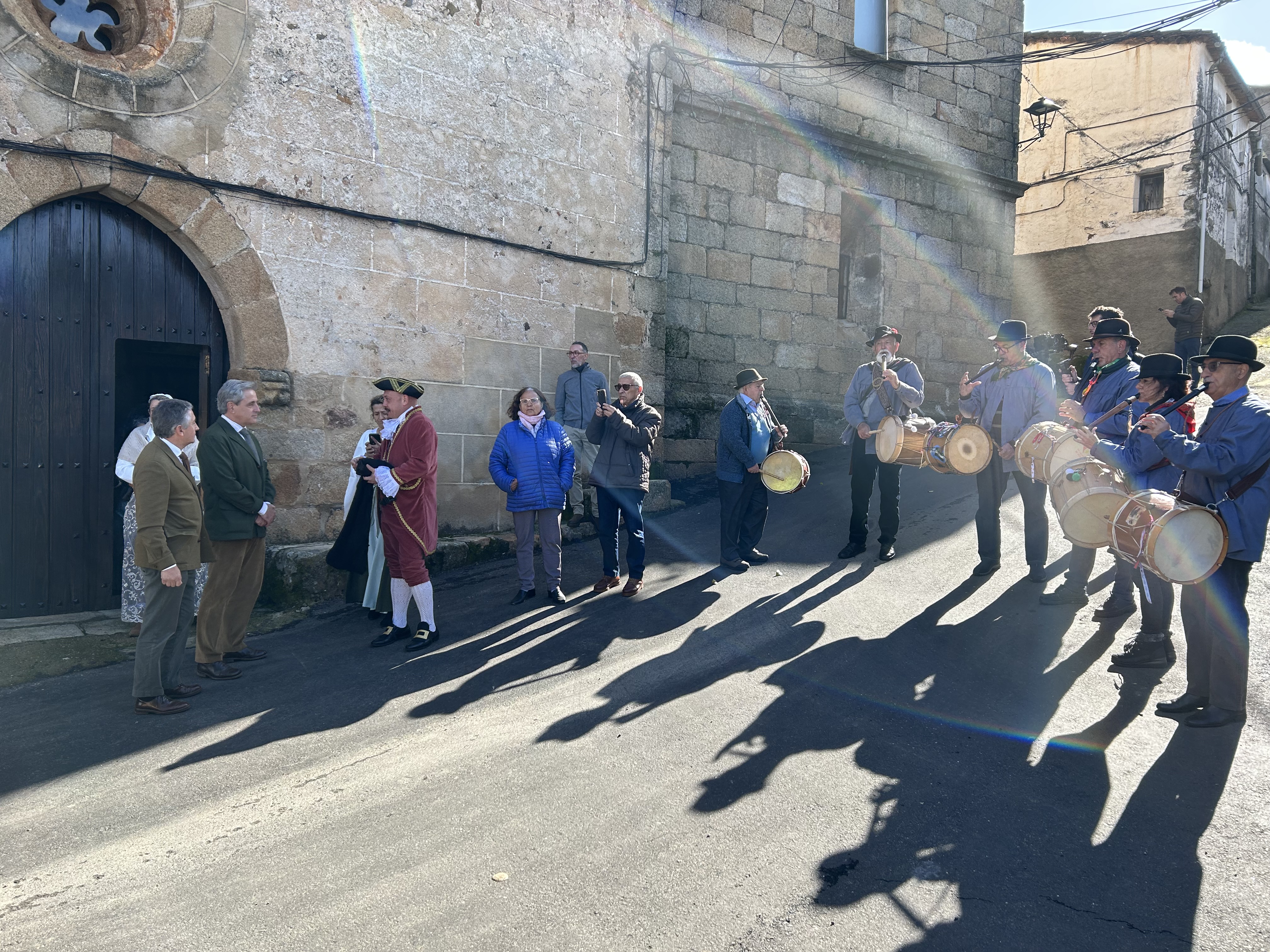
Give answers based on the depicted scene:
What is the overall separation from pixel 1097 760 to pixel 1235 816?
576mm

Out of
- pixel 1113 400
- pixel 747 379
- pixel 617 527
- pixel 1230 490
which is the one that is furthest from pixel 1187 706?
pixel 747 379

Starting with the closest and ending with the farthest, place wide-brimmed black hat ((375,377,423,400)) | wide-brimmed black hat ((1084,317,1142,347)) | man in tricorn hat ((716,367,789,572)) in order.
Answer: wide-brimmed black hat ((1084,317,1142,347))
wide-brimmed black hat ((375,377,423,400))
man in tricorn hat ((716,367,789,572))

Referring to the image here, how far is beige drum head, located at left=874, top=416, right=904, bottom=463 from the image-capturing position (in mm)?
6738

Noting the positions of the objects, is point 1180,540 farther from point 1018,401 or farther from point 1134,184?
point 1134,184

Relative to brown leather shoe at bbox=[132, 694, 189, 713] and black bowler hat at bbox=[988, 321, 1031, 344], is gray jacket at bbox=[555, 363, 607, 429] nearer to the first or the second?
black bowler hat at bbox=[988, 321, 1031, 344]

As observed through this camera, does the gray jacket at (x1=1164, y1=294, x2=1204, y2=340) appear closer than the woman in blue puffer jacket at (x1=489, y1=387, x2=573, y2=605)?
No

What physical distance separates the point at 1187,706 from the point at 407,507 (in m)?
4.69

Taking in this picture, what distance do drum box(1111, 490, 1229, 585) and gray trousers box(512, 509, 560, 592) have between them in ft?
13.2

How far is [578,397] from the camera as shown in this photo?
29.1ft

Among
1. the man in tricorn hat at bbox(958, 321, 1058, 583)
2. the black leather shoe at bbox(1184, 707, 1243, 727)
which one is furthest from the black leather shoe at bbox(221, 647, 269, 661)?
the black leather shoe at bbox(1184, 707, 1243, 727)

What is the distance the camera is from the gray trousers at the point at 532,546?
23.0ft

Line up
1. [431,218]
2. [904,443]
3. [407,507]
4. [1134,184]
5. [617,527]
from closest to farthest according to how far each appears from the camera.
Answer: [407,507] < [904,443] < [617,527] < [431,218] < [1134,184]

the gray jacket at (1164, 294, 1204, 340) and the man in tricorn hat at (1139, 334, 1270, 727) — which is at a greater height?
the gray jacket at (1164, 294, 1204, 340)

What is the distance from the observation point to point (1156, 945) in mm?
2865
